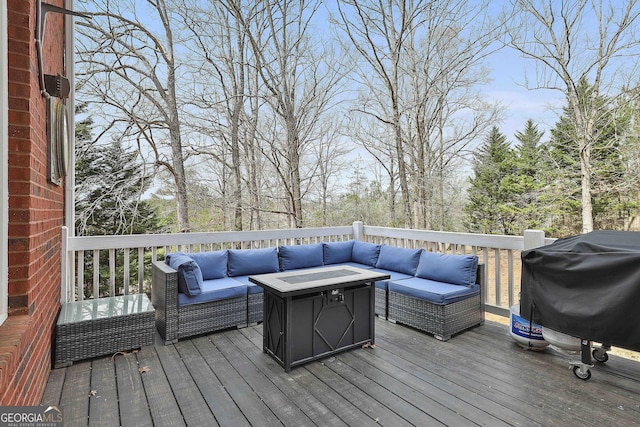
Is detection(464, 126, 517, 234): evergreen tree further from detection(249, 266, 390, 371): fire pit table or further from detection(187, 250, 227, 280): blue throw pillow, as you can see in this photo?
→ detection(187, 250, 227, 280): blue throw pillow

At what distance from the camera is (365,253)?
502 centimetres

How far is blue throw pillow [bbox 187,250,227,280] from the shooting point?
157 inches

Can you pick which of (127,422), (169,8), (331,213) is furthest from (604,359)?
(169,8)

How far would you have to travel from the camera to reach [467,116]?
348 inches

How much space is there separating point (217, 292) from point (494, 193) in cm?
955

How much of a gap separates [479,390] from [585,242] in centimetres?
138

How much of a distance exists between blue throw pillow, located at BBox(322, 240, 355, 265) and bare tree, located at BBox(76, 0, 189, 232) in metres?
3.93

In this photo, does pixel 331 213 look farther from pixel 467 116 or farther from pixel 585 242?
pixel 585 242

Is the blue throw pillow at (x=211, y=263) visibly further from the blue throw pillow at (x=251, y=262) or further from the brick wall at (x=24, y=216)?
the brick wall at (x=24, y=216)

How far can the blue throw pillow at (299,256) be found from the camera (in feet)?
15.3

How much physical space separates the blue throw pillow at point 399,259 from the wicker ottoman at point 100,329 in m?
2.92

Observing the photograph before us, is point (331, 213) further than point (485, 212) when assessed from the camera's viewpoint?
No

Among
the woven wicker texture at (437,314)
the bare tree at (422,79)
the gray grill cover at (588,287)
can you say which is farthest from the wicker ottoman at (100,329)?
the bare tree at (422,79)

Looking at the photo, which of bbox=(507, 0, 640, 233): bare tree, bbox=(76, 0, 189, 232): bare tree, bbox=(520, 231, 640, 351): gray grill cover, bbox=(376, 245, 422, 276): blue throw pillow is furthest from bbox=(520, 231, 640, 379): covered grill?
bbox=(76, 0, 189, 232): bare tree
